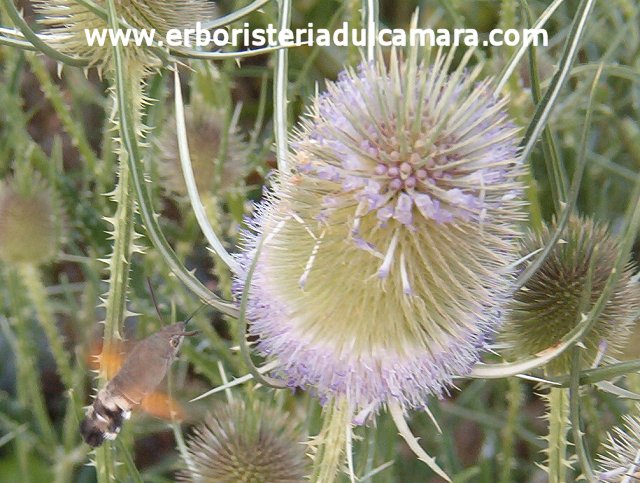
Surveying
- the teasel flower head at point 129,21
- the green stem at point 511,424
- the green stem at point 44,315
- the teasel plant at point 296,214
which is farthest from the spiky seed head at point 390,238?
the green stem at point 44,315

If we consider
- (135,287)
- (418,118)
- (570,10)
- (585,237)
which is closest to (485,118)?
(418,118)

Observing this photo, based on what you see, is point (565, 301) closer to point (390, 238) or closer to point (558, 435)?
point (558, 435)

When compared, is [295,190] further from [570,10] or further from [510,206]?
[570,10]

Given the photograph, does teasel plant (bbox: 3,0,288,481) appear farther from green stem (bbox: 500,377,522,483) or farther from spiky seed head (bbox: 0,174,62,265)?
green stem (bbox: 500,377,522,483)

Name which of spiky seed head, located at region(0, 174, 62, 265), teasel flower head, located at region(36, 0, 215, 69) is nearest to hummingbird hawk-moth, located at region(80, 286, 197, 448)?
teasel flower head, located at region(36, 0, 215, 69)

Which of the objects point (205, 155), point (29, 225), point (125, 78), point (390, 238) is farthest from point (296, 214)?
point (29, 225)
